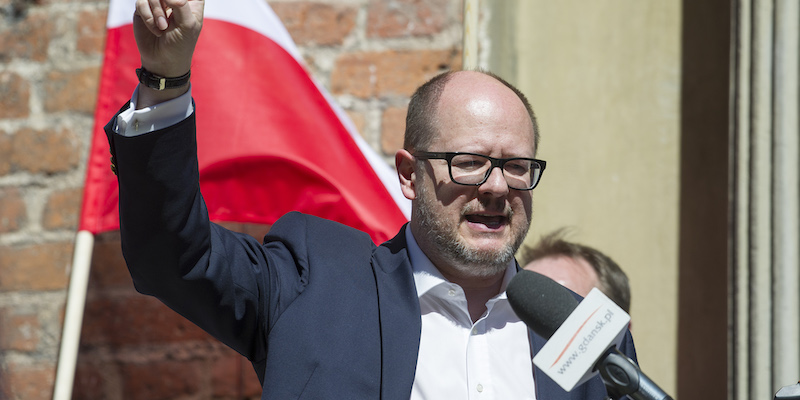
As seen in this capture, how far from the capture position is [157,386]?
1.98m

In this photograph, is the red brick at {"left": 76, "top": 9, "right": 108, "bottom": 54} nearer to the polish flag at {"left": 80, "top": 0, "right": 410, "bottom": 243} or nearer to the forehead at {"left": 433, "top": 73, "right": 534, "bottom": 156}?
the polish flag at {"left": 80, "top": 0, "right": 410, "bottom": 243}

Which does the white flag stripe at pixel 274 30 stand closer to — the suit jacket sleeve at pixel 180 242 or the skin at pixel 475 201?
the skin at pixel 475 201

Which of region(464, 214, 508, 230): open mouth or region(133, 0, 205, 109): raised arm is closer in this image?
region(133, 0, 205, 109): raised arm

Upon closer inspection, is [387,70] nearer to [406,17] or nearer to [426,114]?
[406,17]

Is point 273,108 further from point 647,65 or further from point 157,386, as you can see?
point 647,65

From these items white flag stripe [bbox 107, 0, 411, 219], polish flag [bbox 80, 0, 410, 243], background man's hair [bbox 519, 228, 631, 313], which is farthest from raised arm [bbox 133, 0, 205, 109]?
background man's hair [bbox 519, 228, 631, 313]

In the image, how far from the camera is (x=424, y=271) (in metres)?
1.34

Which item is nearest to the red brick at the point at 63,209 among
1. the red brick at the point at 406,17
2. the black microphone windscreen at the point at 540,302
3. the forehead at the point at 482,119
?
the red brick at the point at 406,17

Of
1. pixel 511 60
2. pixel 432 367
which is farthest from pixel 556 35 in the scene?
pixel 432 367

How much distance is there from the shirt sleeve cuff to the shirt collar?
1.65ft

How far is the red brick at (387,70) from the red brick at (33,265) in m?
0.82

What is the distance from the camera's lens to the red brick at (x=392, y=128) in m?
2.03

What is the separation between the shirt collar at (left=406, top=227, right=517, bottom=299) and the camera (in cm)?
131

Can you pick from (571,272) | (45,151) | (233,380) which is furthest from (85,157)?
(571,272)
